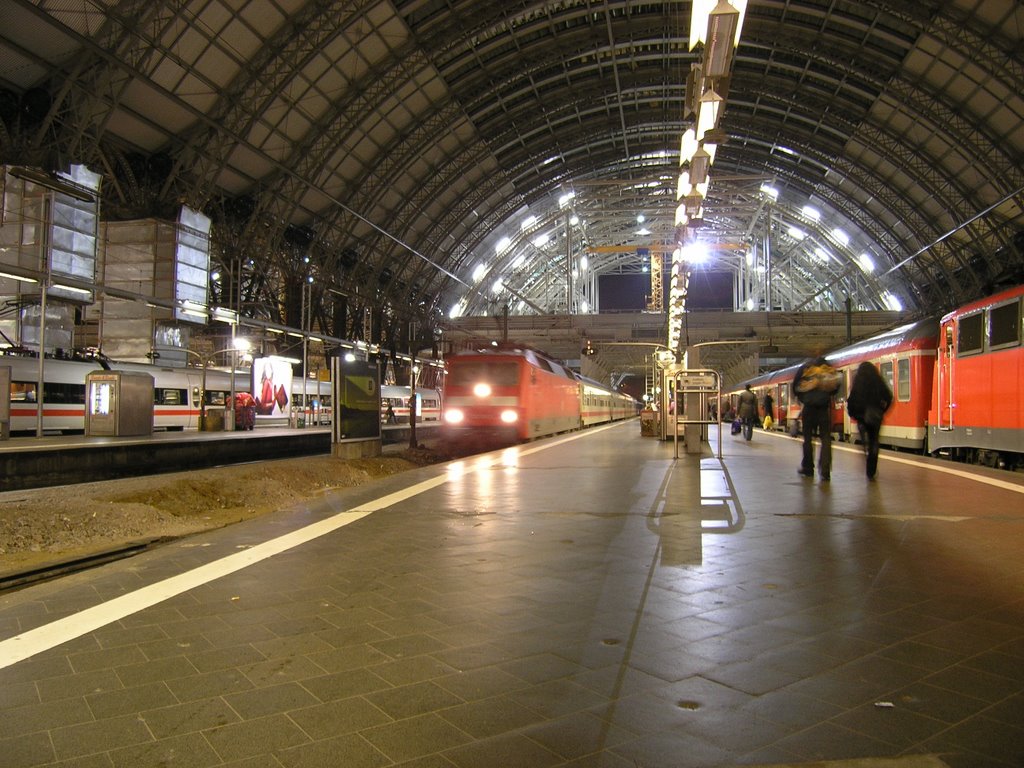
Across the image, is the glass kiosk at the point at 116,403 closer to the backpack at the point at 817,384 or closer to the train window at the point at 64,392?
the train window at the point at 64,392

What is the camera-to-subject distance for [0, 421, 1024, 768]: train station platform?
2.36m

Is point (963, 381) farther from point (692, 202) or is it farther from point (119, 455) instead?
point (119, 455)

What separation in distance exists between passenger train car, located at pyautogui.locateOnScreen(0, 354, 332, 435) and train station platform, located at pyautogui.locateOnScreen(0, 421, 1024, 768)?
718 inches

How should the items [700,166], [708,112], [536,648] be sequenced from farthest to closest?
[700,166]
[708,112]
[536,648]

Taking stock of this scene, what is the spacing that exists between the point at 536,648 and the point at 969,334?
1198cm

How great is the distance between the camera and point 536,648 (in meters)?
3.20

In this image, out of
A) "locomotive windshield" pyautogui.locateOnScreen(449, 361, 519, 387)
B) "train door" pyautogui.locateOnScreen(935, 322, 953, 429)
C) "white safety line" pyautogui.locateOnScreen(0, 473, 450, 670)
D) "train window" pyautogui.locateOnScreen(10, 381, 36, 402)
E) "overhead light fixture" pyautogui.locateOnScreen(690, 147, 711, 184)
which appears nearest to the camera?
"white safety line" pyautogui.locateOnScreen(0, 473, 450, 670)

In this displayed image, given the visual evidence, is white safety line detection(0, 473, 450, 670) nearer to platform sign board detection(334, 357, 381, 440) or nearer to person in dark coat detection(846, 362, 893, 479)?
person in dark coat detection(846, 362, 893, 479)

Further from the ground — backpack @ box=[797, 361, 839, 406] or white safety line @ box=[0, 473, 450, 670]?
backpack @ box=[797, 361, 839, 406]

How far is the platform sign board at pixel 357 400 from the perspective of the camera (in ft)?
43.7

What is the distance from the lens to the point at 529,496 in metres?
8.08

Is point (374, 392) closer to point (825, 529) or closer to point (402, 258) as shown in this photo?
point (825, 529)

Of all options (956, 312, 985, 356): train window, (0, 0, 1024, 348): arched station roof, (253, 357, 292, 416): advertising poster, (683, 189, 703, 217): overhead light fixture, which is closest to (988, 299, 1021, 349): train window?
(956, 312, 985, 356): train window

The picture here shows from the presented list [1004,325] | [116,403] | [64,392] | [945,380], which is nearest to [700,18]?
[1004,325]
